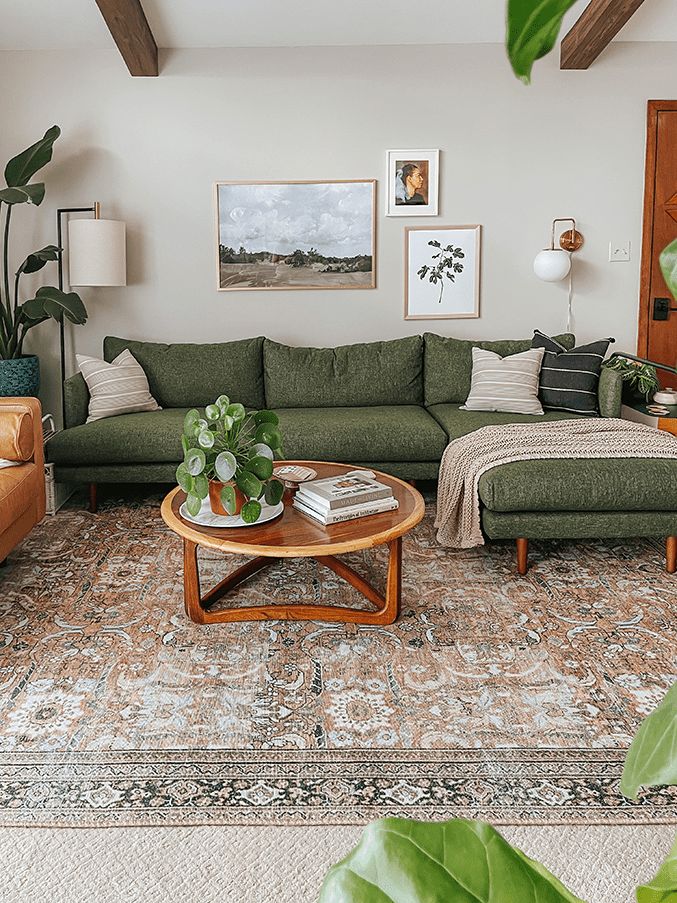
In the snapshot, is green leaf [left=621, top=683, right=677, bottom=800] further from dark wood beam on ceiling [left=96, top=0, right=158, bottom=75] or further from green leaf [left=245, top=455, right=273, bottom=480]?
dark wood beam on ceiling [left=96, top=0, right=158, bottom=75]

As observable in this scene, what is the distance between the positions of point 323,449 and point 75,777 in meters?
2.32

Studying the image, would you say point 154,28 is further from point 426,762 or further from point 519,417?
point 426,762

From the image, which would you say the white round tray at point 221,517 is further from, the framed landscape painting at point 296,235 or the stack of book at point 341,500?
the framed landscape painting at point 296,235

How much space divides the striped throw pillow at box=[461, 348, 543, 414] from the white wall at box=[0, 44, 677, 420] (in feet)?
2.08

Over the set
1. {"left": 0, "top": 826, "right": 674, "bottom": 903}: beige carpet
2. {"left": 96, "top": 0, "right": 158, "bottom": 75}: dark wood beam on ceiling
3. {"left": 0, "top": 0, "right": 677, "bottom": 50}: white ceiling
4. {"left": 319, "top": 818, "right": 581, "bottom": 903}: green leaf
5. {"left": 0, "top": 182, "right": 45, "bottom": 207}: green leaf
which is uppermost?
{"left": 0, "top": 0, "right": 677, "bottom": 50}: white ceiling

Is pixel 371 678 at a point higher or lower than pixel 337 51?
lower

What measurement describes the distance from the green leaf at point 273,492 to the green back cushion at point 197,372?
1.98 m

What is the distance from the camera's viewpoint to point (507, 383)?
14.5 feet

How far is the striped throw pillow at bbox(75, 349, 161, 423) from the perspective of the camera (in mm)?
4418

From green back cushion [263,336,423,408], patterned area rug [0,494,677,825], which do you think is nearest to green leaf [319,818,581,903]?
patterned area rug [0,494,677,825]

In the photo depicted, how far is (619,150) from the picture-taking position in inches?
195

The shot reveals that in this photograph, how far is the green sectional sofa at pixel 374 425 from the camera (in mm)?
3252

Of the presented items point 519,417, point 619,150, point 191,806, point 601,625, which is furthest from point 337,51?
point 191,806

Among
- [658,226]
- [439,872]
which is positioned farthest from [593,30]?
[439,872]
